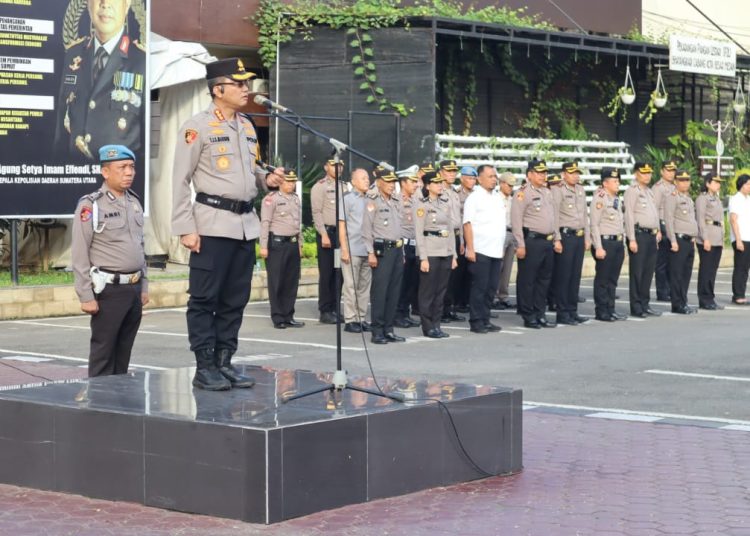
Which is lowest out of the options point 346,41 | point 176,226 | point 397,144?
point 176,226

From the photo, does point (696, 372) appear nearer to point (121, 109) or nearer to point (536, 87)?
point (121, 109)

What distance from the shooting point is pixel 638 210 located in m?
18.2

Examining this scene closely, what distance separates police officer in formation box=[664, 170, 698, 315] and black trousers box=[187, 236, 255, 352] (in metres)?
11.5

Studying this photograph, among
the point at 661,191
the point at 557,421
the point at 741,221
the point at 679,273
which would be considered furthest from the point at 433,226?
the point at 741,221

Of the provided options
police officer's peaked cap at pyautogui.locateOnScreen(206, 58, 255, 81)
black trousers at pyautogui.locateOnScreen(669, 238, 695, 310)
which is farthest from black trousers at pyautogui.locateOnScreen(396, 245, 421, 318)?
police officer's peaked cap at pyautogui.locateOnScreen(206, 58, 255, 81)

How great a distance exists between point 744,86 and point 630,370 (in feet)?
72.7

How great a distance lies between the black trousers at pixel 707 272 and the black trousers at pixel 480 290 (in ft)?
14.5

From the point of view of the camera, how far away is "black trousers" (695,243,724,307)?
774 inches

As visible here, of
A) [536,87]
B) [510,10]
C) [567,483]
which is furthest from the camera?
[536,87]

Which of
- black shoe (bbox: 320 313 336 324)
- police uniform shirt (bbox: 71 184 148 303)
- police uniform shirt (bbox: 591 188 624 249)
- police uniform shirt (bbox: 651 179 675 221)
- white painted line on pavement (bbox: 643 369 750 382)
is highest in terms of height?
police uniform shirt (bbox: 651 179 675 221)

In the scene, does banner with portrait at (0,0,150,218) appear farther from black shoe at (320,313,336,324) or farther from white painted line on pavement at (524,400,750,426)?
white painted line on pavement at (524,400,750,426)

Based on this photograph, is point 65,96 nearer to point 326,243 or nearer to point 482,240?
point 326,243

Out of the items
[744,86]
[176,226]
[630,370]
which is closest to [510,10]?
[744,86]

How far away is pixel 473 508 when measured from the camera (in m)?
7.29
